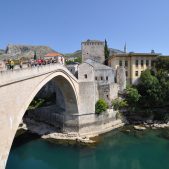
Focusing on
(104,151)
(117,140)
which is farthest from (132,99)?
(104,151)

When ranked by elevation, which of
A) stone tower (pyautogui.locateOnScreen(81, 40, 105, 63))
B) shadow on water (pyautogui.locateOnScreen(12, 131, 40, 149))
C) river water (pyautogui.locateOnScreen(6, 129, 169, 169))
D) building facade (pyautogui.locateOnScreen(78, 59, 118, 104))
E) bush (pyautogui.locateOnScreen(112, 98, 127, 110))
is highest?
stone tower (pyautogui.locateOnScreen(81, 40, 105, 63))

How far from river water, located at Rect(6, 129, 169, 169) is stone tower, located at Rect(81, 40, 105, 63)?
17.5 m

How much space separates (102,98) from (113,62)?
28.0 feet

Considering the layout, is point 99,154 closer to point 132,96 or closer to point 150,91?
point 132,96

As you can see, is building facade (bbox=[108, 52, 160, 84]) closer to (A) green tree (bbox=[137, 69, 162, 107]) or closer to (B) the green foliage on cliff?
(B) the green foliage on cliff

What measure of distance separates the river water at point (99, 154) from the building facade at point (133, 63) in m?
10.9

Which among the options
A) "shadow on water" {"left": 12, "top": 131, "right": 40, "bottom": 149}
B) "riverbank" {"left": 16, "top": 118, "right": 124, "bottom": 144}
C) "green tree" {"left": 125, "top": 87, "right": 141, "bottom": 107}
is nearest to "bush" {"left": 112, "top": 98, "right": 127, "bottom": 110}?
"green tree" {"left": 125, "top": 87, "right": 141, "bottom": 107}

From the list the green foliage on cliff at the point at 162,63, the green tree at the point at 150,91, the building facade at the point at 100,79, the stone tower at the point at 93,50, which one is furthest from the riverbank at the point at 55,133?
the stone tower at the point at 93,50

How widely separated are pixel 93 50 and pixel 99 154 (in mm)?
21660

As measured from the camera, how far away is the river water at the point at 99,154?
17.3 meters

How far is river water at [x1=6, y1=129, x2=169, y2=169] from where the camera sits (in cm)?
1731

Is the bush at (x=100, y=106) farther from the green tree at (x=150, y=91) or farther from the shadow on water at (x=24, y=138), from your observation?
the shadow on water at (x=24, y=138)

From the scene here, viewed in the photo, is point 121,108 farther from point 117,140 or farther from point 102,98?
point 117,140

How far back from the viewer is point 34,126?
25219 millimetres
